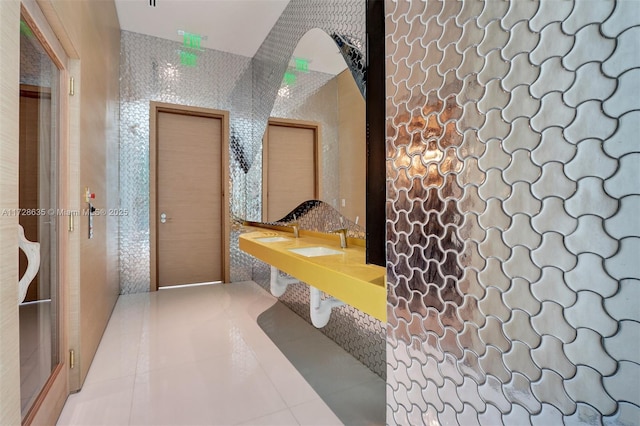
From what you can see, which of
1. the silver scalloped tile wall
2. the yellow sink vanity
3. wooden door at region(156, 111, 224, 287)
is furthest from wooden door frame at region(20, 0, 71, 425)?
wooden door at region(156, 111, 224, 287)

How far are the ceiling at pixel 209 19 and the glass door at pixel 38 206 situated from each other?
6.27 feet

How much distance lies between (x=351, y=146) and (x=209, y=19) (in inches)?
Result: 118

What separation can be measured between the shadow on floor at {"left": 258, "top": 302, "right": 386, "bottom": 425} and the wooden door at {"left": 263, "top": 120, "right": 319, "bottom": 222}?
1166mm

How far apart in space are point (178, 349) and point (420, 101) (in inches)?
103

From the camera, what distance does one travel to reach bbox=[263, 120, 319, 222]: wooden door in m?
2.62

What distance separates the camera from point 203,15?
363cm

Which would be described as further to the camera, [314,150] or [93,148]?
[314,150]

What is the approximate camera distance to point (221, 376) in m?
2.11

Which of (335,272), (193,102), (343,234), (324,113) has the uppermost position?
(193,102)

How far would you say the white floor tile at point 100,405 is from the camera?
66.6 inches

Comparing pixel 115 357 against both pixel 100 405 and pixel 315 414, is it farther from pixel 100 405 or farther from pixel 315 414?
pixel 315 414

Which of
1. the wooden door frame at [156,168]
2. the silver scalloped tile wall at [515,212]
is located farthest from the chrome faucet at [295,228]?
the silver scalloped tile wall at [515,212]

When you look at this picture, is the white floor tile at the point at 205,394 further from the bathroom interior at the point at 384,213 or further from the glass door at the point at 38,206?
the glass door at the point at 38,206

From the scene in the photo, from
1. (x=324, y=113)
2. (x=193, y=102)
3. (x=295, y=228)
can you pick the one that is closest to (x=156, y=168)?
(x=193, y=102)
